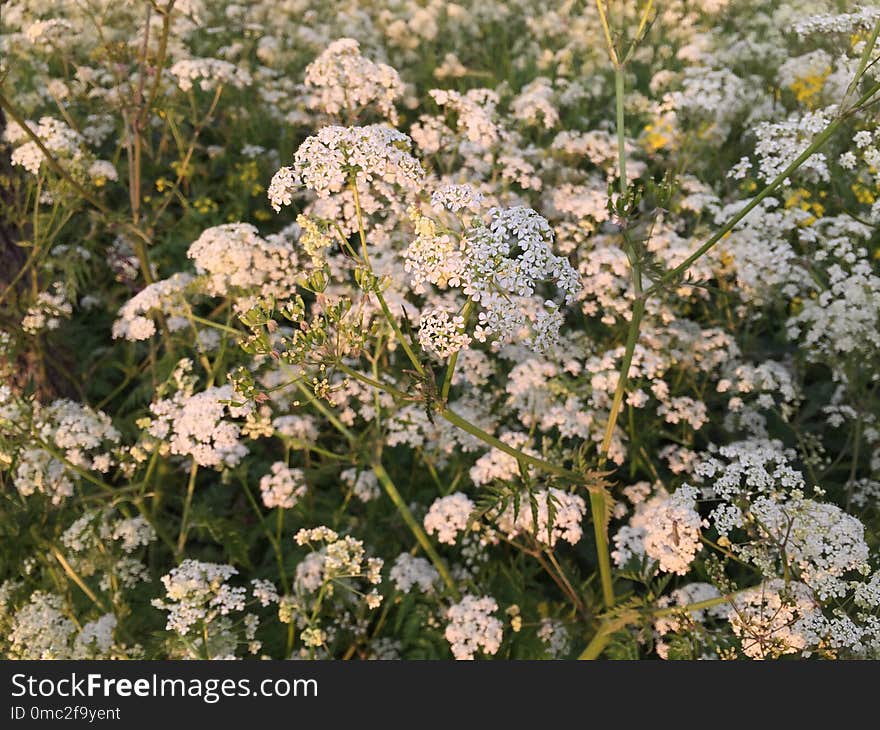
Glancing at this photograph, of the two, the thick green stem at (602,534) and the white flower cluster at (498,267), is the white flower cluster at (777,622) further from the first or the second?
the white flower cluster at (498,267)

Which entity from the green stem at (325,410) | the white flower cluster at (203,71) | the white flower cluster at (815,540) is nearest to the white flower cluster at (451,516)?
the green stem at (325,410)

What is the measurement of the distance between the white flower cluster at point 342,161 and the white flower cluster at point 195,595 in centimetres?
201

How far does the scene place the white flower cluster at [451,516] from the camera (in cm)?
491

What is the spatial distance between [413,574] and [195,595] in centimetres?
137

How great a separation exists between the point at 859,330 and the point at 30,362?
6115 mm

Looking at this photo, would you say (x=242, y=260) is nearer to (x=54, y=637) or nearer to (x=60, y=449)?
(x=60, y=449)

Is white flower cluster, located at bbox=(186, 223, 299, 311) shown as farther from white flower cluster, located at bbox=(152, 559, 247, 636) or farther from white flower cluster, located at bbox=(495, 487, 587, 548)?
white flower cluster, located at bbox=(495, 487, 587, 548)

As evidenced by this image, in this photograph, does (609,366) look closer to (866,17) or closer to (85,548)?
(866,17)

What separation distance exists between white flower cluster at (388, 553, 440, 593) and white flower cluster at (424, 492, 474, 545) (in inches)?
11.6

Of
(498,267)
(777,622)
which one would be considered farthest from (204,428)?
(777,622)

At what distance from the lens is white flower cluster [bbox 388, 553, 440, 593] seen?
5051 mm

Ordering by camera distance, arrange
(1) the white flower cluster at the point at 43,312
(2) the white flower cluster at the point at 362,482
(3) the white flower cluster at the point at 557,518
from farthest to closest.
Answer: (1) the white flower cluster at the point at 43,312 < (2) the white flower cluster at the point at 362,482 < (3) the white flower cluster at the point at 557,518

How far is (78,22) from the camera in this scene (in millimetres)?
8961

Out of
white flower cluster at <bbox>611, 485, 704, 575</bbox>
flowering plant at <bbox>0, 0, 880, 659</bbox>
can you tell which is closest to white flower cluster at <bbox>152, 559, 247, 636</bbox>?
flowering plant at <bbox>0, 0, 880, 659</bbox>
